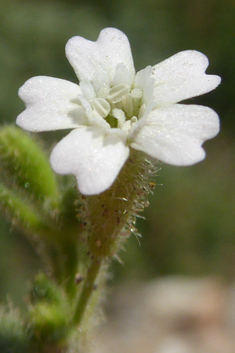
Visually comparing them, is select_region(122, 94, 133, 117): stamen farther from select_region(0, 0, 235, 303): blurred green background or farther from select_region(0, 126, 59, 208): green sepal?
select_region(0, 0, 235, 303): blurred green background

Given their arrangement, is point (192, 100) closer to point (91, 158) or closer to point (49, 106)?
point (49, 106)

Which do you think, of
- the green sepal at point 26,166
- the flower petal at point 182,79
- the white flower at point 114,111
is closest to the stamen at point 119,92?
the white flower at point 114,111

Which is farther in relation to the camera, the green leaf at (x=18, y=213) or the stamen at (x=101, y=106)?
the green leaf at (x=18, y=213)

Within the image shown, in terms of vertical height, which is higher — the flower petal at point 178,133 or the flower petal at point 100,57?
the flower petal at point 100,57

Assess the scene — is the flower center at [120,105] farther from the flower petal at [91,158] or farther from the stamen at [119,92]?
the flower petal at [91,158]

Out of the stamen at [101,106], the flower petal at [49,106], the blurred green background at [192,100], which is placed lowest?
the blurred green background at [192,100]

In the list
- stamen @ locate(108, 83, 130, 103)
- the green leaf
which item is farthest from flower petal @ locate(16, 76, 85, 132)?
the green leaf

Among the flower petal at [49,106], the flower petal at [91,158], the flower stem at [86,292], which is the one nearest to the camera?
the flower petal at [91,158]

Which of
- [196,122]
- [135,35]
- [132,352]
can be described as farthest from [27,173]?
[135,35]
